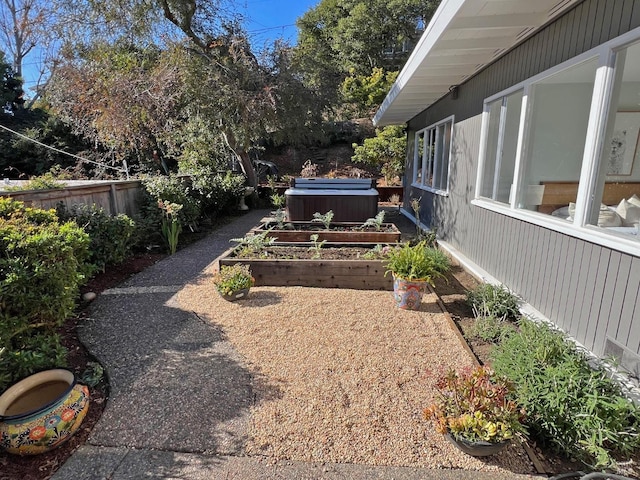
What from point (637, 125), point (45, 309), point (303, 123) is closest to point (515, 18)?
point (637, 125)

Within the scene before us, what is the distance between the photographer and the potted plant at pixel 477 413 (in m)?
1.75

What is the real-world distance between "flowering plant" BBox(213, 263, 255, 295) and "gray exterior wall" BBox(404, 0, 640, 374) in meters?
2.78

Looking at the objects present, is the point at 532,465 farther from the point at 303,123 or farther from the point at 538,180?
the point at 303,123

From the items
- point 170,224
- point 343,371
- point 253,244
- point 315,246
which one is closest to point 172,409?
point 343,371

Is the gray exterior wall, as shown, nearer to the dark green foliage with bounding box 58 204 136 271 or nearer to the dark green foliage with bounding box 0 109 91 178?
→ the dark green foliage with bounding box 58 204 136 271

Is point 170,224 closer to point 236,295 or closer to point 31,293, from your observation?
→ point 236,295

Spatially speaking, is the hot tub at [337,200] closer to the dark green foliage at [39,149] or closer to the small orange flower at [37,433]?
the small orange flower at [37,433]

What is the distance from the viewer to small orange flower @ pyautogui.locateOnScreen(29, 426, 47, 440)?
176 centimetres

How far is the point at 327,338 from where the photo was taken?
2.99m

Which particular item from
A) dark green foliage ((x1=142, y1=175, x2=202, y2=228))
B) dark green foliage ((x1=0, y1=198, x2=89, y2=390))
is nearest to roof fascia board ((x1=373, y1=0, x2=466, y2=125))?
dark green foliage ((x1=0, y1=198, x2=89, y2=390))

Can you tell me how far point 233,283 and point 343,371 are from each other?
1.66 metres

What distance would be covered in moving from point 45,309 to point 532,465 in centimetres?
308

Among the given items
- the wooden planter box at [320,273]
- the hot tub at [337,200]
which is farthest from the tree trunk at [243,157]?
the wooden planter box at [320,273]

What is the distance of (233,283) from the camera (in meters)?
3.72
